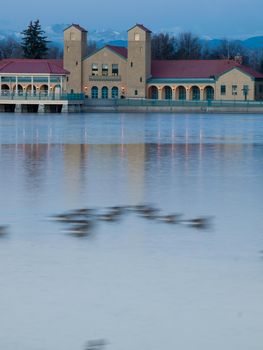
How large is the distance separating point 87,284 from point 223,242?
230 centimetres

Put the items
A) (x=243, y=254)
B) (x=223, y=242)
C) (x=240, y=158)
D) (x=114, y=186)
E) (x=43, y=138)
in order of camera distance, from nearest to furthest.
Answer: (x=243, y=254) → (x=223, y=242) → (x=114, y=186) → (x=240, y=158) → (x=43, y=138)

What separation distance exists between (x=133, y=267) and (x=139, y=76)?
76.1 meters

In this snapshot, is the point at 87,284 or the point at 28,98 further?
the point at 28,98

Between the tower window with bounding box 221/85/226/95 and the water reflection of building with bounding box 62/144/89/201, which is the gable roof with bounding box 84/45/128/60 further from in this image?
the water reflection of building with bounding box 62/144/89/201

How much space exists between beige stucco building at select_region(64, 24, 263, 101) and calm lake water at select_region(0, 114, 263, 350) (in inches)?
2679

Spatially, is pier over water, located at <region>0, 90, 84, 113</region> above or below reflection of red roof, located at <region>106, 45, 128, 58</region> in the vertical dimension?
below

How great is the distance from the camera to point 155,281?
8.10 m

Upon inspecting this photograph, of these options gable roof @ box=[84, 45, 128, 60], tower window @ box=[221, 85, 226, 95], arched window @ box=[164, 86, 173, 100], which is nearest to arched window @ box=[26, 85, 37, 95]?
gable roof @ box=[84, 45, 128, 60]

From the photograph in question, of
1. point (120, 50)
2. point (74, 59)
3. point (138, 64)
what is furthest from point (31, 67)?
point (138, 64)

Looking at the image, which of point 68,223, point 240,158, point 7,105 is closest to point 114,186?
point 68,223

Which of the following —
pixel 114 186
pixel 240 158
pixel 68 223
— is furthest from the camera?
pixel 240 158

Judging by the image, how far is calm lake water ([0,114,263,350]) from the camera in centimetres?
676

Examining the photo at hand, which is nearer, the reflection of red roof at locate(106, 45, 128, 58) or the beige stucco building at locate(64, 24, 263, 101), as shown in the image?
the beige stucco building at locate(64, 24, 263, 101)

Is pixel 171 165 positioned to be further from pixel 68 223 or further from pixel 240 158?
pixel 68 223
